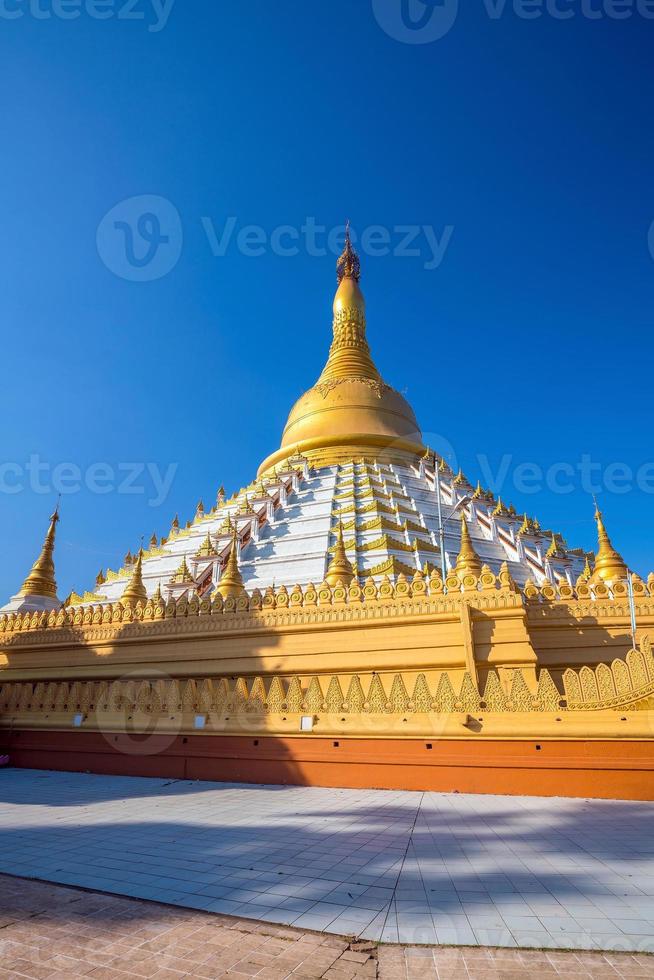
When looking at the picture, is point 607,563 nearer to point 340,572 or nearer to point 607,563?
point 607,563

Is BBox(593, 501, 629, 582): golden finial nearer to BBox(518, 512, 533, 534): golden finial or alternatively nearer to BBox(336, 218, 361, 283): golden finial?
BBox(518, 512, 533, 534): golden finial

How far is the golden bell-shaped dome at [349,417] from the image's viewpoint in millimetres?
28578

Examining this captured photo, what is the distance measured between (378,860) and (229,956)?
204 cm

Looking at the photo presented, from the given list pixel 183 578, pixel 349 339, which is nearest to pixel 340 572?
pixel 183 578

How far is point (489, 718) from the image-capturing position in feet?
27.0

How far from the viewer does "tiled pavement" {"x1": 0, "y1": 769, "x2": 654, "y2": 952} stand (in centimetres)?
343

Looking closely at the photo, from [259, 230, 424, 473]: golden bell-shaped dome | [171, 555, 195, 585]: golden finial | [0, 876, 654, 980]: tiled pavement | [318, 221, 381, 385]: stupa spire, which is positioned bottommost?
[0, 876, 654, 980]: tiled pavement

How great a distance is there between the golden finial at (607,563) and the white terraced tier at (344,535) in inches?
82.4

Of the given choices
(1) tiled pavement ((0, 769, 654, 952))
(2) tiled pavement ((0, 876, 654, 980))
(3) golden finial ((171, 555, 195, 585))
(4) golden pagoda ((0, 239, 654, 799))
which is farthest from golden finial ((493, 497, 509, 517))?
(2) tiled pavement ((0, 876, 654, 980))

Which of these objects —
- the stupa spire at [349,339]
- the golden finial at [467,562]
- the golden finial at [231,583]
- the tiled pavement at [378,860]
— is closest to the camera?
the tiled pavement at [378,860]

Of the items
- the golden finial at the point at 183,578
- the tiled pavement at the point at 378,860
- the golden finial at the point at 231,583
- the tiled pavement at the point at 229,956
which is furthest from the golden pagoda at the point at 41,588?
the tiled pavement at the point at 229,956

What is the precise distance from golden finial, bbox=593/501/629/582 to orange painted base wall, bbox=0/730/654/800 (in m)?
6.66

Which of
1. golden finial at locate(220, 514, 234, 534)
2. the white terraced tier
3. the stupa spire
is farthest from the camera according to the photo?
the stupa spire

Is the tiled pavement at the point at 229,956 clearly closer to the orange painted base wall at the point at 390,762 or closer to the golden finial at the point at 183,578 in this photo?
the orange painted base wall at the point at 390,762
